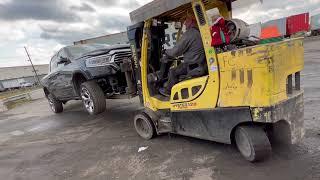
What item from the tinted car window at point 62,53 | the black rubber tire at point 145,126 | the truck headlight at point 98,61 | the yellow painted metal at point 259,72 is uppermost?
the tinted car window at point 62,53

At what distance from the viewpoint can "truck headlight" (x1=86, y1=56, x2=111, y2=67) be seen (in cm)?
629

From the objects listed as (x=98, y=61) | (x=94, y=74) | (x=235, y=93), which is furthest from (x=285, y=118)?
(x=94, y=74)


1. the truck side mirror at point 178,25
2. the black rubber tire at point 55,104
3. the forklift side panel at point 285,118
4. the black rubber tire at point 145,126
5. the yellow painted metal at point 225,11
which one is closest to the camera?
the forklift side panel at point 285,118

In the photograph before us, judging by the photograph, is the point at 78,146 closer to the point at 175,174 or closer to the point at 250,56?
the point at 175,174

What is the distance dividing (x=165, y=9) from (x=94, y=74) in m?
2.98

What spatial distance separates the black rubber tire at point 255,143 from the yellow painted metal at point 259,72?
391 mm

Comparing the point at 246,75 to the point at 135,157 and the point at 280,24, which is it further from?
the point at 135,157

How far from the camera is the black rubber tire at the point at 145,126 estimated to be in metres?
5.16

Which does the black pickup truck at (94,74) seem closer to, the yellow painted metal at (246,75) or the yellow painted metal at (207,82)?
the yellow painted metal at (207,82)

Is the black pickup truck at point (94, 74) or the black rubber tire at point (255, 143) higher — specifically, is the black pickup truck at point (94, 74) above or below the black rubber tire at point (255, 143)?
above

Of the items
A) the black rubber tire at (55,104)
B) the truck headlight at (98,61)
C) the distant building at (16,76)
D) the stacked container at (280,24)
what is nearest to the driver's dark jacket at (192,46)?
the stacked container at (280,24)

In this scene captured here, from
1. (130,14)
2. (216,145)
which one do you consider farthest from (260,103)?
(130,14)

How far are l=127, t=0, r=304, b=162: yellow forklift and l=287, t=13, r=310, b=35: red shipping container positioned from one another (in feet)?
0.62

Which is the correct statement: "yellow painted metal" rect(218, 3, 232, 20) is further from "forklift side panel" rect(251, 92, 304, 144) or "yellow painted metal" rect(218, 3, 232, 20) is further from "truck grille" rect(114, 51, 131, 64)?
"truck grille" rect(114, 51, 131, 64)
